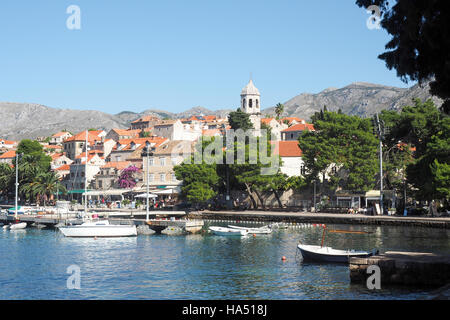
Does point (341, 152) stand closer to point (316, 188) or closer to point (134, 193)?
point (316, 188)

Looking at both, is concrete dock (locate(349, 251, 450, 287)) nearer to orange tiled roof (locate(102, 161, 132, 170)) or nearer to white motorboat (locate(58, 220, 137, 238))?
white motorboat (locate(58, 220, 137, 238))

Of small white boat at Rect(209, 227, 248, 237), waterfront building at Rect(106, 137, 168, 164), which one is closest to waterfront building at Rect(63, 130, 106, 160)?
waterfront building at Rect(106, 137, 168, 164)

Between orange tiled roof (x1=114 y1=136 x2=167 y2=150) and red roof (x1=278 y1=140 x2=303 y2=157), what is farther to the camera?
orange tiled roof (x1=114 y1=136 x2=167 y2=150)

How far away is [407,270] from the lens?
30.5 meters

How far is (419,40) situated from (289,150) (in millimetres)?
69864

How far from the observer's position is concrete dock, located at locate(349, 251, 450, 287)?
30078 mm

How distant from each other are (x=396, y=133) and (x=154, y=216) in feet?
122

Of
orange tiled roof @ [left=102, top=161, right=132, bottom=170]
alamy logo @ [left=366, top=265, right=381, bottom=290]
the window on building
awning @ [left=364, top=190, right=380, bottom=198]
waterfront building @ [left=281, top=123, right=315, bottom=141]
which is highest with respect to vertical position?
waterfront building @ [left=281, top=123, right=315, bottom=141]

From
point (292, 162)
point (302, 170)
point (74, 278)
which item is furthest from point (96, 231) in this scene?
point (292, 162)

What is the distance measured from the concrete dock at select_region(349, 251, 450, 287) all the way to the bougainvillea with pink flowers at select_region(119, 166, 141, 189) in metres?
81.9

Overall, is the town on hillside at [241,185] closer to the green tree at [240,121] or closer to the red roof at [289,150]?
the red roof at [289,150]

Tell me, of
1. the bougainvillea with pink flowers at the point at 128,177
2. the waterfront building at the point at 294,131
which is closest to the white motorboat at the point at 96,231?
the bougainvillea with pink flowers at the point at 128,177

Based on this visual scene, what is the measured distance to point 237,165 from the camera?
8312 cm
